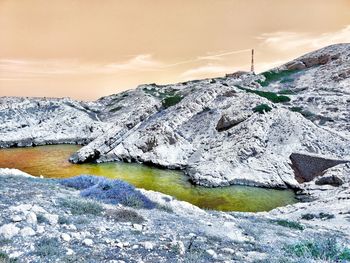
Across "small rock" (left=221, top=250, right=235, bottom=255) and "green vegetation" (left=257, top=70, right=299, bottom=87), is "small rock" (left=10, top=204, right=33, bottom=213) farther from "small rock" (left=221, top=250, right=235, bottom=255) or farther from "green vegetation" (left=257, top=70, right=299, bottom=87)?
"green vegetation" (left=257, top=70, right=299, bottom=87)

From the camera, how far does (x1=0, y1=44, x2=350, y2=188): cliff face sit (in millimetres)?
38156

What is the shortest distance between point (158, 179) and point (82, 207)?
24898 millimetres

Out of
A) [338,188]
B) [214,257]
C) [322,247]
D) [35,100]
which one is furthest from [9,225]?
[35,100]

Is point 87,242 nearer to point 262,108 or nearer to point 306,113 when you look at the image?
point 262,108

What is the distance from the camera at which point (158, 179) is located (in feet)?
125

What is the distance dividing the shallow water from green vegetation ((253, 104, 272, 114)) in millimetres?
14584

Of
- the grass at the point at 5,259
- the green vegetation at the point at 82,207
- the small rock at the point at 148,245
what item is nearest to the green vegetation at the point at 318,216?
the green vegetation at the point at 82,207

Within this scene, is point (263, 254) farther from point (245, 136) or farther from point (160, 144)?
point (160, 144)

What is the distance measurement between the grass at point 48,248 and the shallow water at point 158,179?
19935mm

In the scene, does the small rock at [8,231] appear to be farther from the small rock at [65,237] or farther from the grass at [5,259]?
the small rock at [65,237]

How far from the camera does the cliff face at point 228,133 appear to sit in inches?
1502

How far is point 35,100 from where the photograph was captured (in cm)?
8425

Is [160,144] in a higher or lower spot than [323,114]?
lower

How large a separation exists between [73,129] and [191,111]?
103ft
